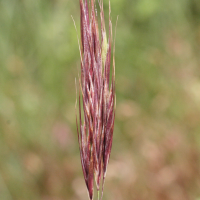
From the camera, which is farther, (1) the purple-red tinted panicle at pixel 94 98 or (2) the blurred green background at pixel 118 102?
(2) the blurred green background at pixel 118 102

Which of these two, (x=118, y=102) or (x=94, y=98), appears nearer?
(x=94, y=98)

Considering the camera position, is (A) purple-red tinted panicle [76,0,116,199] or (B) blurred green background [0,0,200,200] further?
(B) blurred green background [0,0,200,200]

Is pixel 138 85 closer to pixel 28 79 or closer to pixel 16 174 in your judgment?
pixel 28 79

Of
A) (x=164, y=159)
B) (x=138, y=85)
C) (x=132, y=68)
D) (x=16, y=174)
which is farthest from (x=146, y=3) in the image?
(x=16, y=174)

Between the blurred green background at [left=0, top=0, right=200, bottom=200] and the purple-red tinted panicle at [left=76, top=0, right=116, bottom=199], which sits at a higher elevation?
the purple-red tinted panicle at [left=76, top=0, right=116, bottom=199]
